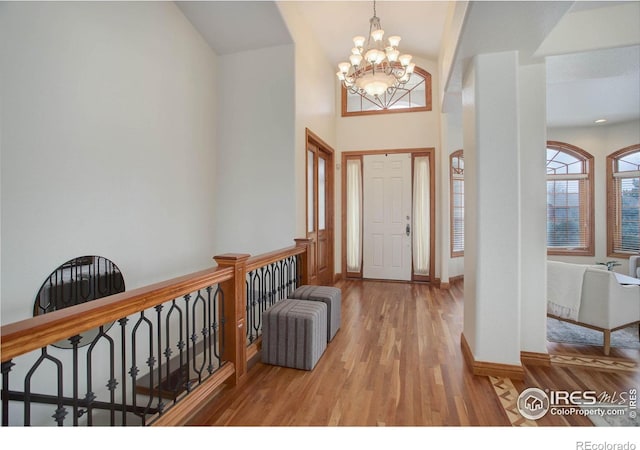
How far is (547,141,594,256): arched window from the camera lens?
6152mm

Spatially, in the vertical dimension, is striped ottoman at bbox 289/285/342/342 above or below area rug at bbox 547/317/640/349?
above

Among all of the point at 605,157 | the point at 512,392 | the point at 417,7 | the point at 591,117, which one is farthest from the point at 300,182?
the point at 605,157

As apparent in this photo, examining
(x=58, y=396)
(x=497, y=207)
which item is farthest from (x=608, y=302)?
(x=58, y=396)

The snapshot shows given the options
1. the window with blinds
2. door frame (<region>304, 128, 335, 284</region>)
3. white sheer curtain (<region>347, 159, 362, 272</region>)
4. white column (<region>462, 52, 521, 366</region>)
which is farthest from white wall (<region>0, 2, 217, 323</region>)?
the window with blinds

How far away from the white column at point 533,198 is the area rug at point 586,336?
3.00ft

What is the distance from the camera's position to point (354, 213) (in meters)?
5.75

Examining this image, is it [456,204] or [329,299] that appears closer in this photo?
[329,299]

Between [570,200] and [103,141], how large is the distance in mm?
8095

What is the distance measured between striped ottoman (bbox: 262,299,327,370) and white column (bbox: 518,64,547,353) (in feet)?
5.79

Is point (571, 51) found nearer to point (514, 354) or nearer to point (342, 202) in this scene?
point (514, 354)

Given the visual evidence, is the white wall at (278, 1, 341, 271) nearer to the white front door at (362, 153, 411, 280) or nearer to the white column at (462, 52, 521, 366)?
the white front door at (362, 153, 411, 280)

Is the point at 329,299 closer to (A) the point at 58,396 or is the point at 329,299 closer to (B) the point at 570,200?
(A) the point at 58,396
